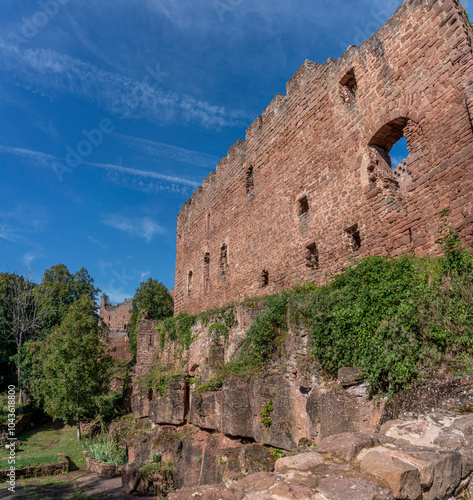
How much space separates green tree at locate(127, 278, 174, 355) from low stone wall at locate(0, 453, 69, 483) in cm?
2302

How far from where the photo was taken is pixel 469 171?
6.39 metres

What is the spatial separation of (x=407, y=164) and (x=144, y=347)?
15.6 meters

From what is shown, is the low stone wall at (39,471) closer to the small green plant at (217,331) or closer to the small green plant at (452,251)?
the small green plant at (217,331)

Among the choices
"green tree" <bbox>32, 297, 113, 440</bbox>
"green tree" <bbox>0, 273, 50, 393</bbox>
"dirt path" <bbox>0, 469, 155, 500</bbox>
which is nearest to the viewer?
"dirt path" <bbox>0, 469, 155, 500</bbox>

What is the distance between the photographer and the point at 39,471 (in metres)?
12.9

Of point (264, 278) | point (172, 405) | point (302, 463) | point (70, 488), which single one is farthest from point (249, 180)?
point (302, 463)

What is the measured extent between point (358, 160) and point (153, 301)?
3188 centimetres

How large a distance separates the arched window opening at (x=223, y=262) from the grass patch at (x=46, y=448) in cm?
935

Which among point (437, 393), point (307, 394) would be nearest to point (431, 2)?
point (437, 393)

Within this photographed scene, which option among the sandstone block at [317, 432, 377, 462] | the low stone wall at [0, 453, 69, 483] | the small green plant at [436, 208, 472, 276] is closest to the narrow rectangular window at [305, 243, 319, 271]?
the small green plant at [436, 208, 472, 276]

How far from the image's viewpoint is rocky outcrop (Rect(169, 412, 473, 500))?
2.40 metres

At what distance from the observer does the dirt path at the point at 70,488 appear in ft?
33.9

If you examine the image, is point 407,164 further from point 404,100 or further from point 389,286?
point 389,286

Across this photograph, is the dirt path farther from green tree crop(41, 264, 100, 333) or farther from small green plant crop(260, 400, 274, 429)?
green tree crop(41, 264, 100, 333)
